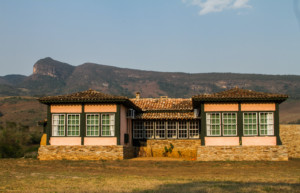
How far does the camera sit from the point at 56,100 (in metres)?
26.6

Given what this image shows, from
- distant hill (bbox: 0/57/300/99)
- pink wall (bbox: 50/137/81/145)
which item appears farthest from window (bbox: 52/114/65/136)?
distant hill (bbox: 0/57/300/99)

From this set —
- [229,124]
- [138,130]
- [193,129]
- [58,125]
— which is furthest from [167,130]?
[58,125]

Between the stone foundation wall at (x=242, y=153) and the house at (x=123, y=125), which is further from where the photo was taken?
the house at (x=123, y=125)

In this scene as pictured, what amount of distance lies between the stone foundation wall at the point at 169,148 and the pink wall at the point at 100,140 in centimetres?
457

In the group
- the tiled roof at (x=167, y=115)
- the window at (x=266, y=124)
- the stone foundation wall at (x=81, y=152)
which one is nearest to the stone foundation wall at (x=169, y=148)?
the tiled roof at (x=167, y=115)

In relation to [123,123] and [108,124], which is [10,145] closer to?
[108,124]

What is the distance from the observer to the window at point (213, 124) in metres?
26.2

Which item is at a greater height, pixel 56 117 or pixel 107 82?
pixel 107 82

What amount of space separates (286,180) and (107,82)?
4562 inches

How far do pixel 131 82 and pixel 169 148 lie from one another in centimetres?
10173

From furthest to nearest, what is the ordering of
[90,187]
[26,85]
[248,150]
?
[26,85], [248,150], [90,187]

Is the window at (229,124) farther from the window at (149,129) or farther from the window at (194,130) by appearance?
the window at (149,129)


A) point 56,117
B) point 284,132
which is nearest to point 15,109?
point 56,117

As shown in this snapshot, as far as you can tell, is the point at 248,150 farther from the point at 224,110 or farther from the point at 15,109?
the point at 15,109
